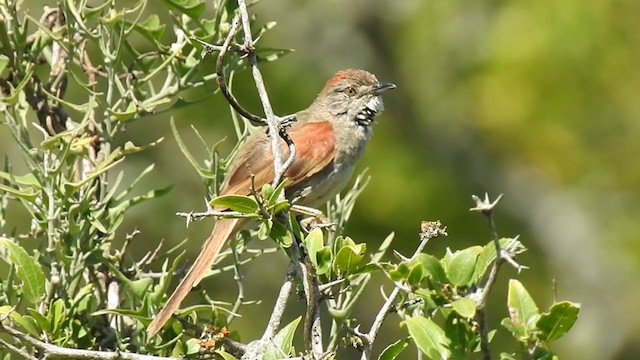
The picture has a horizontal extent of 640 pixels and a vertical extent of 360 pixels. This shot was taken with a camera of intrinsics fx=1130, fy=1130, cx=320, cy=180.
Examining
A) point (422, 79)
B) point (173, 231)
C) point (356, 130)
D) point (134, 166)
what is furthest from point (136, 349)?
point (422, 79)

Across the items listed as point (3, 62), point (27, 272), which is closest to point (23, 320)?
point (27, 272)

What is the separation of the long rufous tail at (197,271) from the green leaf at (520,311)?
54.7 inches

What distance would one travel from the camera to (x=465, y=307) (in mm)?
2764

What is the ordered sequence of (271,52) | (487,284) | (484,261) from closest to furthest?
(487,284) < (484,261) < (271,52)

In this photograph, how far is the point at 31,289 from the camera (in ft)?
12.3

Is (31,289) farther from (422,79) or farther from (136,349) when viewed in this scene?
(422,79)

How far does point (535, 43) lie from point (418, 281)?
30.1 ft

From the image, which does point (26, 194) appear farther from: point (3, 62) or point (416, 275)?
point (416, 275)

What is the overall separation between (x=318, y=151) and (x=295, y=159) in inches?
16.3

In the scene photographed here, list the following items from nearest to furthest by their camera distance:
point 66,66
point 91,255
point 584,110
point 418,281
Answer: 1. point 418,281
2. point 91,255
3. point 66,66
4. point 584,110

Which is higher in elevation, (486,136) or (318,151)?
(318,151)

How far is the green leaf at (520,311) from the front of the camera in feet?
9.48

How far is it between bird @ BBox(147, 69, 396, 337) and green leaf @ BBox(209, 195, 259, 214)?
1.06 metres

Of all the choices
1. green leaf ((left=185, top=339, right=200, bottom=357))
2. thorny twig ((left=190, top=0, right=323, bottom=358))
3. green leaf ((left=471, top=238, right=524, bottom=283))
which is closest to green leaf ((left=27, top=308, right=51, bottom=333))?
green leaf ((left=185, top=339, right=200, bottom=357))
